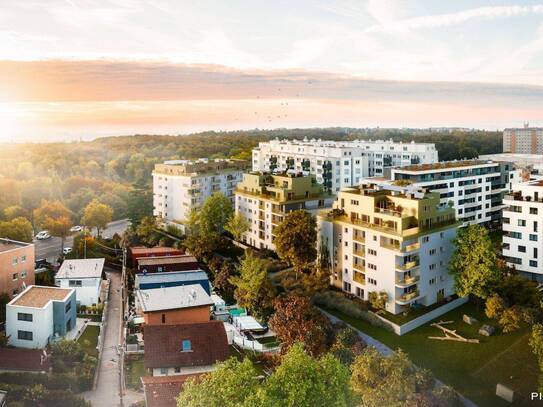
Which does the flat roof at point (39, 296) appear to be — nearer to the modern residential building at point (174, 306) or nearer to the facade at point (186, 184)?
the modern residential building at point (174, 306)

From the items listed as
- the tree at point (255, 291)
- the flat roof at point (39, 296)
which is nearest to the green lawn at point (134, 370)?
the flat roof at point (39, 296)

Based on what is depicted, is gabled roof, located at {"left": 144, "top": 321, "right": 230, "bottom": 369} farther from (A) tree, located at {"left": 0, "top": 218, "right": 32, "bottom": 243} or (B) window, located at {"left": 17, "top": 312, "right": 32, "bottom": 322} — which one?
(A) tree, located at {"left": 0, "top": 218, "right": 32, "bottom": 243}

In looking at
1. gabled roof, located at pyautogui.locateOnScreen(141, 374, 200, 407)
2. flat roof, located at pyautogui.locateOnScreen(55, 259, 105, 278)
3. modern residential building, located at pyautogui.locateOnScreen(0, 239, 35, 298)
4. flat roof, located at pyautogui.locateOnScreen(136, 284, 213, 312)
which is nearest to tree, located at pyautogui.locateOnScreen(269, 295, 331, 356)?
flat roof, located at pyautogui.locateOnScreen(136, 284, 213, 312)

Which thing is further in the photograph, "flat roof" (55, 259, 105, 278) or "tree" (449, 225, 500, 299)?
"flat roof" (55, 259, 105, 278)

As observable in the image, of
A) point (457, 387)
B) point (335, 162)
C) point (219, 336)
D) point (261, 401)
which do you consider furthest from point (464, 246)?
point (335, 162)

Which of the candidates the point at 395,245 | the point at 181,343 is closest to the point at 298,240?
the point at 395,245

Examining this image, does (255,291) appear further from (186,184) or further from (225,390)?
(186,184)

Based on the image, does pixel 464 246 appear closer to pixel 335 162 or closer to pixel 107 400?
pixel 107 400
